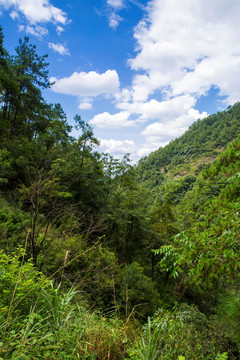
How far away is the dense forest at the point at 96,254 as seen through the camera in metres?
1.64

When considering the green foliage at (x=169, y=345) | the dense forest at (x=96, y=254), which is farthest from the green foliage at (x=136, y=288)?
the green foliage at (x=169, y=345)

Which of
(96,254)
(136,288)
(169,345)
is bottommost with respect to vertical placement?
(136,288)

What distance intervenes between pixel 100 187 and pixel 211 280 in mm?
12358

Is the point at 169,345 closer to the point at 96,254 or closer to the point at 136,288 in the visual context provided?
the point at 96,254

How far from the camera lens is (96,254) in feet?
29.6

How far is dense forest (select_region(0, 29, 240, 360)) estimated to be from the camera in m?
1.64

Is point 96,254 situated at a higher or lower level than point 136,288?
higher

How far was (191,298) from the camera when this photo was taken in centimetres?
1406

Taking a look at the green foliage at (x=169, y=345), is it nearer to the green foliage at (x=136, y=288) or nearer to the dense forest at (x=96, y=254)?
the dense forest at (x=96, y=254)

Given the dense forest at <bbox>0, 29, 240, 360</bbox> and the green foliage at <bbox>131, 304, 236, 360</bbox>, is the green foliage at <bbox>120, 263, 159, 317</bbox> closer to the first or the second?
the dense forest at <bbox>0, 29, 240, 360</bbox>

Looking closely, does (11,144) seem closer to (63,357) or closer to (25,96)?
(25,96)

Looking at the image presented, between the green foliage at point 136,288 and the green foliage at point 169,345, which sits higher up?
the green foliage at point 169,345

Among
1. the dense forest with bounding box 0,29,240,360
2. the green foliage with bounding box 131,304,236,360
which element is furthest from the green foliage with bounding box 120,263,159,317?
the green foliage with bounding box 131,304,236,360

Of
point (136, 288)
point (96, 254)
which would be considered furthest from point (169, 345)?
point (136, 288)
